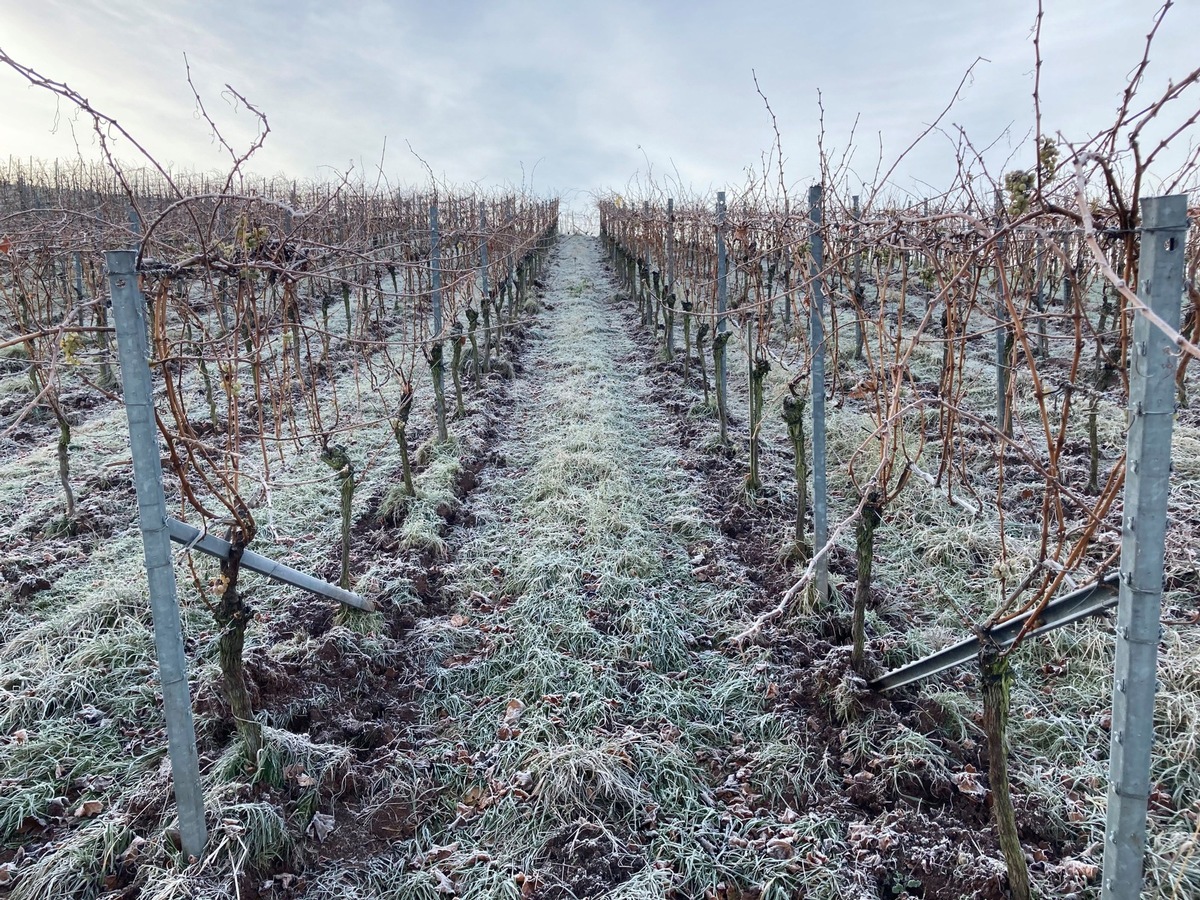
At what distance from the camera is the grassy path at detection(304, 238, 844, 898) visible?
7.89 feet

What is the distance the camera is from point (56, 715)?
9.90ft

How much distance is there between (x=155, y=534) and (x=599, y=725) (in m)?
Answer: 1.86

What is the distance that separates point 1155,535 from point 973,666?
2.02 meters

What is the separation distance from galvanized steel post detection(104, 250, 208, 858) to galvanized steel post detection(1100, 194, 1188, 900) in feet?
7.91

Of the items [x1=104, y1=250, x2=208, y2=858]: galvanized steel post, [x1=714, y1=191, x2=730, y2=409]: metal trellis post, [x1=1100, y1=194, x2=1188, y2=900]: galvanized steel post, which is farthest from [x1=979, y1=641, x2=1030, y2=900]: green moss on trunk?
[x1=714, y1=191, x2=730, y2=409]: metal trellis post

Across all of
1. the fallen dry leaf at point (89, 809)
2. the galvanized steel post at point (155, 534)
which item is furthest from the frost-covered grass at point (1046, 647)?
the fallen dry leaf at point (89, 809)

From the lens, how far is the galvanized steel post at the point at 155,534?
6.47 feet

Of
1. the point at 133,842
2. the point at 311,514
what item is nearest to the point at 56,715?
the point at 133,842

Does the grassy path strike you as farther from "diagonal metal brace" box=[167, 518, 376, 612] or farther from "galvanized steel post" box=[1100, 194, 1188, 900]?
"galvanized steel post" box=[1100, 194, 1188, 900]

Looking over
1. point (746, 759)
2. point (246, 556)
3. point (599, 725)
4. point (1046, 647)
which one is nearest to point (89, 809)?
point (246, 556)

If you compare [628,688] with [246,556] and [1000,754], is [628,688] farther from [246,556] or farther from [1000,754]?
[246,556]

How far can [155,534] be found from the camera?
6.91ft

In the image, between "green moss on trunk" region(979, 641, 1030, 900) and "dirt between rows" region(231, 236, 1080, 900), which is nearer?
"green moss on trunk" region(979, 641, 1030, 900)

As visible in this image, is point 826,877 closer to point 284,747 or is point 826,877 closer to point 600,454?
point 284,747
